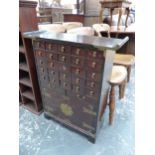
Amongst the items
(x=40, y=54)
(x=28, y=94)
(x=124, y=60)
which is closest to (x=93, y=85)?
(x=40, y=54)

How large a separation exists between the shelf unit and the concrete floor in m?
0.17

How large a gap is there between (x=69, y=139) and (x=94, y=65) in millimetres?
831

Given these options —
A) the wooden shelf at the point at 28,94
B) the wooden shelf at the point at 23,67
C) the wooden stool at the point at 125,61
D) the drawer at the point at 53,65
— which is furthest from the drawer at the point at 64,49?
the wooden stool at the point at 125,61

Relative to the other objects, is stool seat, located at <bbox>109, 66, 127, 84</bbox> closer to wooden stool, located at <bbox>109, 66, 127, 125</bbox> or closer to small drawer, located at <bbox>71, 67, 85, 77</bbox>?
wooden stool, located at <bbox>109, 66, 127, 125</bbox>

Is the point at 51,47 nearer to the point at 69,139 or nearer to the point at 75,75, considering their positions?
the point at 75,75

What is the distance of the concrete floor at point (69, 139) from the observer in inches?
51.7

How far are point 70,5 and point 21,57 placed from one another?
426 cm

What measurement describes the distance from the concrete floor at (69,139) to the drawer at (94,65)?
2.55 ft

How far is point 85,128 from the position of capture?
1.37m

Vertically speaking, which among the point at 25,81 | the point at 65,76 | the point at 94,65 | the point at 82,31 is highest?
the point at 82,31

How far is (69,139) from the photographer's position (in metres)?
1.43

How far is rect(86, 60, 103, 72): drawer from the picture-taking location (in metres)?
1.00
